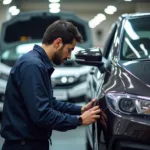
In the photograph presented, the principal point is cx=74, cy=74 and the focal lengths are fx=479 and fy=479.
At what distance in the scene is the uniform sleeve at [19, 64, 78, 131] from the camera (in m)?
2.72

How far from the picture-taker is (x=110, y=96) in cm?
315

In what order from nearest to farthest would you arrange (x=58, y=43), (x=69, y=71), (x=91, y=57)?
(x=58, y=43), (x=91, y=57), (x=69, y=71)

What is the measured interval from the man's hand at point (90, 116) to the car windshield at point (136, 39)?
88 centimetres

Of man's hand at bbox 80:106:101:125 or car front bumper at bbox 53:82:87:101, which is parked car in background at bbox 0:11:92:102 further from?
man's hand at bbox 80:106:101:125

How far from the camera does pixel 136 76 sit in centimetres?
324

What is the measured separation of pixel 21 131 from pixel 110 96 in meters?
0.66

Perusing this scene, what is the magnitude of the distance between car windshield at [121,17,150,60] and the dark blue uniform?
3.63ft

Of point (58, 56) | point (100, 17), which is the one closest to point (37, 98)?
point (58, 56)

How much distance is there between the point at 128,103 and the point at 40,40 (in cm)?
525

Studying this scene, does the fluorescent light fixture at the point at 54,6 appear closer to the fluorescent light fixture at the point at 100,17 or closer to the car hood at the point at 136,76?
the fluorescent light fixture at the point at 100,17

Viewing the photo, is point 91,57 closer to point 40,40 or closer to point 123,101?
point 123,101

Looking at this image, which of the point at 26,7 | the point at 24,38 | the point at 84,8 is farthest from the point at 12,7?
the point at 24,38

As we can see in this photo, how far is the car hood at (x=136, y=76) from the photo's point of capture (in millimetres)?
3084

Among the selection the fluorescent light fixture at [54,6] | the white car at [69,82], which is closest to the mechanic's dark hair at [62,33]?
the white car at [69,82]
